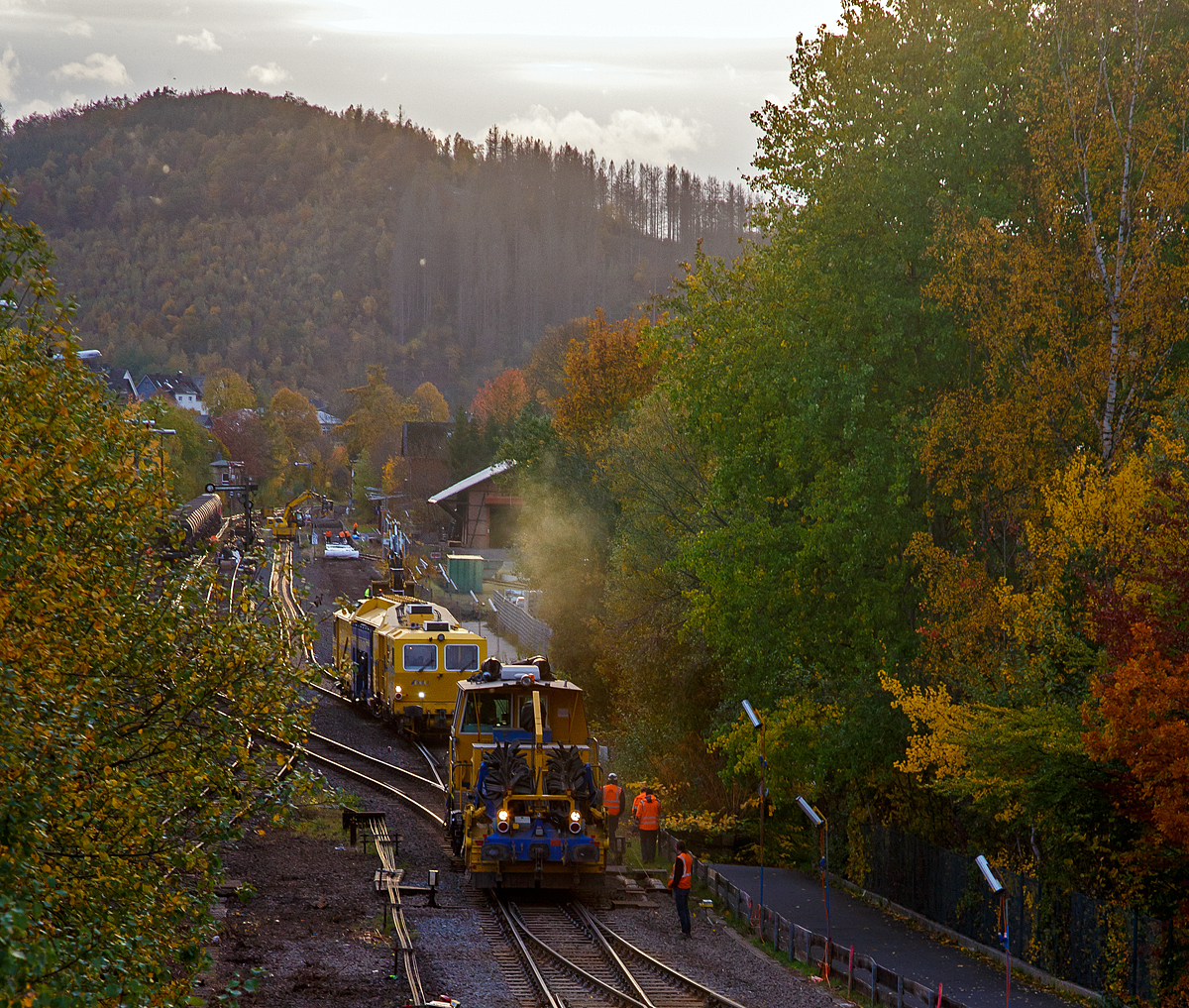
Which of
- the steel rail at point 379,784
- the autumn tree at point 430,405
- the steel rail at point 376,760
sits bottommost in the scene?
the steel rail at point 376,760

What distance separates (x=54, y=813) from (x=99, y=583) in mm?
2963

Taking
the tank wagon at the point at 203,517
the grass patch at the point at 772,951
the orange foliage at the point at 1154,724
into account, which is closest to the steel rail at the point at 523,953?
the grass patch at the point at 772,951

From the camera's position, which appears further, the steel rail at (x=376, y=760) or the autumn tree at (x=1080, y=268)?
the steel rail at (x=376, y=760)

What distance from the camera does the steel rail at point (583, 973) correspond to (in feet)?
48.8

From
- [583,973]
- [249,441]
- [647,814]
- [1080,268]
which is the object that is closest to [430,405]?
[249,441]

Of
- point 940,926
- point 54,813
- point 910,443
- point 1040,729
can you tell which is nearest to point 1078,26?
point 910,443

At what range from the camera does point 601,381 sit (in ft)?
187

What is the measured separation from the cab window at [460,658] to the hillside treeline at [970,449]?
25.0ft

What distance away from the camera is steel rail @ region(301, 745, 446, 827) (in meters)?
26.1

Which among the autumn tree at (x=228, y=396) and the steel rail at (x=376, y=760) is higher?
the autumn tree at (x=228, y=396)

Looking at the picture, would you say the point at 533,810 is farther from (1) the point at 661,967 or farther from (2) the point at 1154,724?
(2) the point at 1154,724

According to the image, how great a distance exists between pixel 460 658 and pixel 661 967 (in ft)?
55.8

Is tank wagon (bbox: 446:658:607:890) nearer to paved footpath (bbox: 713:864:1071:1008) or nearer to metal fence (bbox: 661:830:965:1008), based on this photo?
metal fence (bbox: 661:830:965:1008)

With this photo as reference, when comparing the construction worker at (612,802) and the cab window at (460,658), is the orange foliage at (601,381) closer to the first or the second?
the cab window at (460,658)
